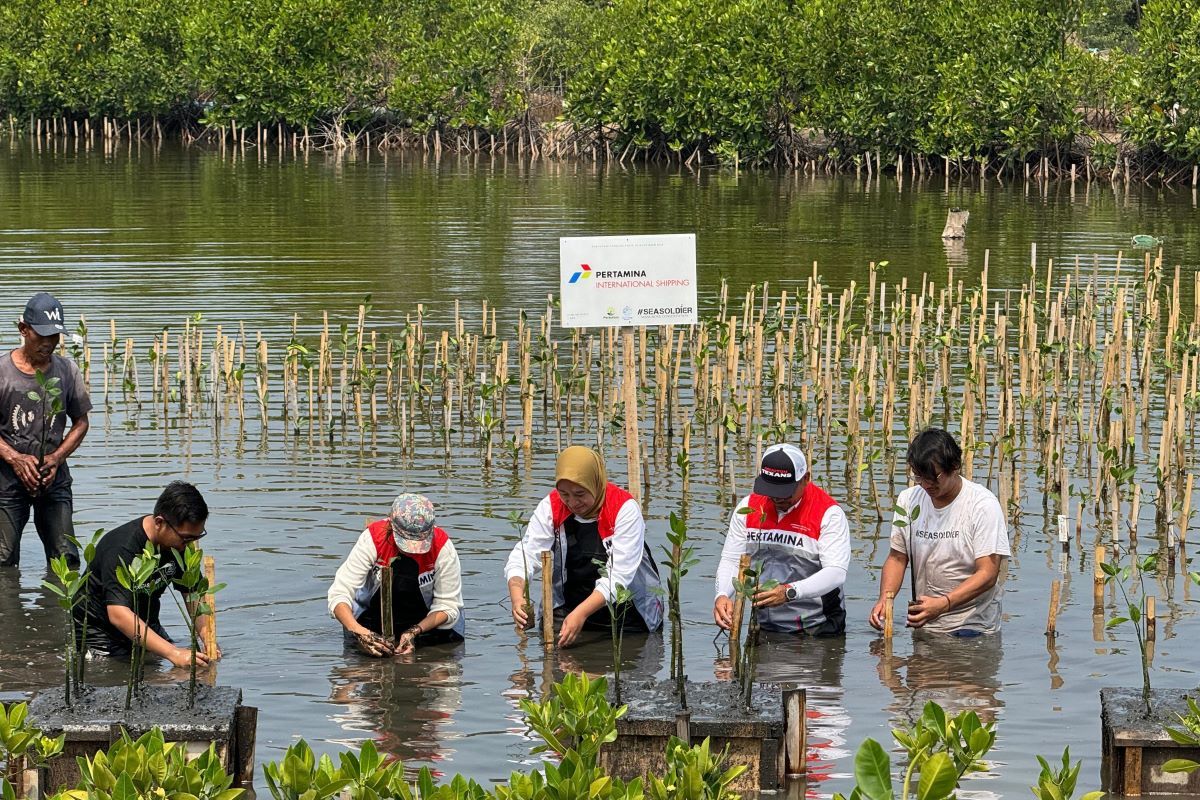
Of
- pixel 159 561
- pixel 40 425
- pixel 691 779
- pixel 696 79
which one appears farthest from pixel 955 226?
pixel 691 779

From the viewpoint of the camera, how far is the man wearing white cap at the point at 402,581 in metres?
8.86

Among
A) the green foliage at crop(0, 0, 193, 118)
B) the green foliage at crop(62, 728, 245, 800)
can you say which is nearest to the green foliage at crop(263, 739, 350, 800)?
the green foliage at crop(62, 728, 245, 800)

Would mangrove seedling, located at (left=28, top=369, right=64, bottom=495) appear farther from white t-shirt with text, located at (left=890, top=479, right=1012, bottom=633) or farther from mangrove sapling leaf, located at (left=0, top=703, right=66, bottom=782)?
white t-shirt with text, located at (left=890, top=479, right=1012, bottom=633)

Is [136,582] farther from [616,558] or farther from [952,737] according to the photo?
[952,737]

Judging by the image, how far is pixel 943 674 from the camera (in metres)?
9.09

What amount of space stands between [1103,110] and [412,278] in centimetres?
2911

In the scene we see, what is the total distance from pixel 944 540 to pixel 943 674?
73 cm

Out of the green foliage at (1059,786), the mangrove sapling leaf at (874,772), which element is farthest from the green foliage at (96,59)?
the mangrove sapling leaf at (874,772)

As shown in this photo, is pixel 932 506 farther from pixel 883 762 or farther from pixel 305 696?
pixel 883 762

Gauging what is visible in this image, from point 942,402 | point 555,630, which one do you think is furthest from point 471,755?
point 942,402

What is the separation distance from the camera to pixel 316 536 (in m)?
11.7

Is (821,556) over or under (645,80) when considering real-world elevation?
under

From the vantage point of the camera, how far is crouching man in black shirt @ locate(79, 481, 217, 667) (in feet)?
27.0

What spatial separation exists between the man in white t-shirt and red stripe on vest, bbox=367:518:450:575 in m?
2.41
